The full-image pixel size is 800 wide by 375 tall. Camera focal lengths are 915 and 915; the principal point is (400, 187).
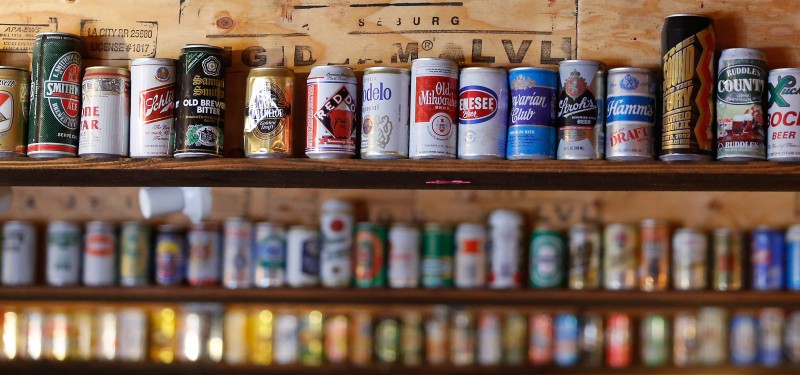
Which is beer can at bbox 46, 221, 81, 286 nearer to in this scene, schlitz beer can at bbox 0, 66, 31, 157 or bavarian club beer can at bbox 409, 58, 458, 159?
schlitz beer can at bbox 0, 66, 31, 157

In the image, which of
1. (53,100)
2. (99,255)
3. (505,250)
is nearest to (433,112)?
(53,100)

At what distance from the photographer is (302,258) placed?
2586mm

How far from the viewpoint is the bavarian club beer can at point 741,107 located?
1.67m

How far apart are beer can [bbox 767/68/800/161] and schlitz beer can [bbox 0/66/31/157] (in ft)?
4.67

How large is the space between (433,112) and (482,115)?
92 mm

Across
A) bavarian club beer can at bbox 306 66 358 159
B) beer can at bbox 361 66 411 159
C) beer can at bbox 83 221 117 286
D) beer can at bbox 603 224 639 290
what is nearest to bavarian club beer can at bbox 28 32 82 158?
bavarian club beer can at bbox 306 66 358 159

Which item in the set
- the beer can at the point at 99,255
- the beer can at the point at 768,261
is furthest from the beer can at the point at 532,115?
the beer can at the point at 99,255

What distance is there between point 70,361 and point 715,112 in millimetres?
1993

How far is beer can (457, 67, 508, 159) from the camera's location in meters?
1.71

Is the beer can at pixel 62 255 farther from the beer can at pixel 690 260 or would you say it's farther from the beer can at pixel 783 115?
the beer can at pixel 783 115

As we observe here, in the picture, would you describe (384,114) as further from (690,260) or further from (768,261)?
(768,261)

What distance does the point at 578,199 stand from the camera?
9.21 ft

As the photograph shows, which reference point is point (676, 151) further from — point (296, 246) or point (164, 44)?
point (296, 246)

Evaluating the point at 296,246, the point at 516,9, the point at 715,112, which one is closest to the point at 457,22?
the point at 516,9
